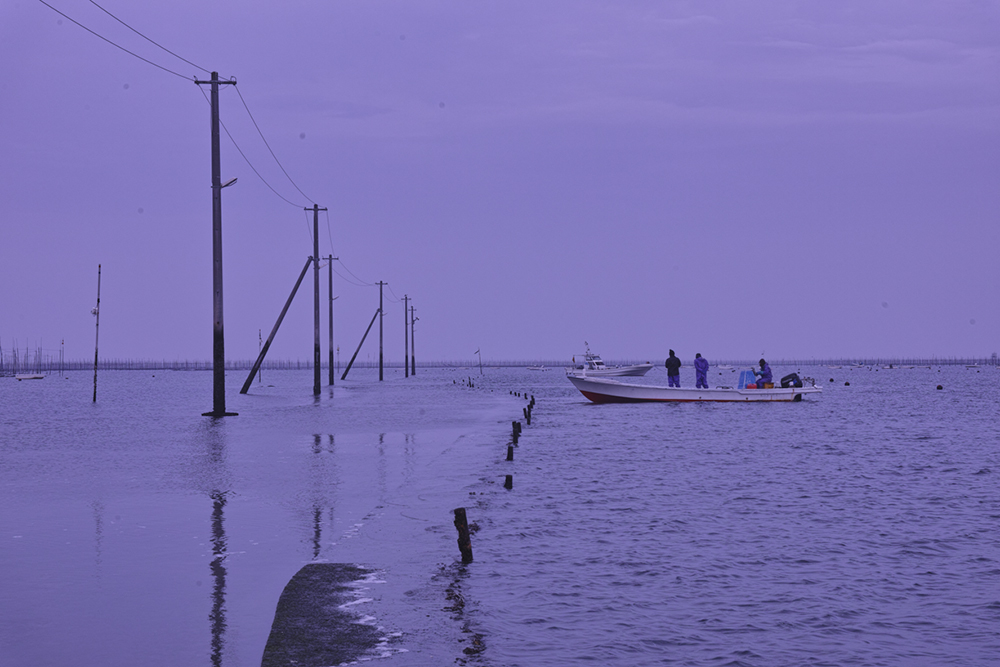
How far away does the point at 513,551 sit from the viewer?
1134 centimetres

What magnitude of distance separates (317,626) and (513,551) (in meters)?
4.14

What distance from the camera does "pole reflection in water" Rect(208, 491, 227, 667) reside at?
711 centimetres

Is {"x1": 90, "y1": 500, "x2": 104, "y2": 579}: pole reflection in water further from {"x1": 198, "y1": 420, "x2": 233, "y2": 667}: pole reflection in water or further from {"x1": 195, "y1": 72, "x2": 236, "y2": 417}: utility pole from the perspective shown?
{"x1": 195, "y1": 72, "x2": 236, "y2": 417}: utility pole

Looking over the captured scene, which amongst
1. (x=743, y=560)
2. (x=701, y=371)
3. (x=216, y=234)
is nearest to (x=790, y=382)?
(x=701, y=371)

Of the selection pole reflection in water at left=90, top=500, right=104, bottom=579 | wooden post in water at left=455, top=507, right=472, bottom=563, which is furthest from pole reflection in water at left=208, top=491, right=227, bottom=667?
wooden post in water at left=455, top=507, right=472, bottom=563

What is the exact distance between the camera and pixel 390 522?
12656mm

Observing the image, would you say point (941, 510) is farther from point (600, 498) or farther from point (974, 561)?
point (600, 498)

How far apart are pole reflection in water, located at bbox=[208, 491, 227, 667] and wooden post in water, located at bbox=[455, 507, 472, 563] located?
8.34ft

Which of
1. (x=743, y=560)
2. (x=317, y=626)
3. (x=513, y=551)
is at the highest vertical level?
(x=317, y=626)

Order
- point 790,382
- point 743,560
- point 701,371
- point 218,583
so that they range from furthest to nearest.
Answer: point 790,382
point 701,371
point 743,560
point 218,583

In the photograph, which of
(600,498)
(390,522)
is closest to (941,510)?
(600,498)

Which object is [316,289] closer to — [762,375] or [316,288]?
[316,288]

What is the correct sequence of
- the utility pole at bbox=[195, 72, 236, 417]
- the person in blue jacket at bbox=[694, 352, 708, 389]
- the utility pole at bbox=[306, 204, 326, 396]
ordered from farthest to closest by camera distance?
the utility pole at bbox=[306, 204, 326, 396] → the person in blue jacket at bbox=[694, 352, 708, 389] → the utility pole at bbox=[195, 72, 236, 417]

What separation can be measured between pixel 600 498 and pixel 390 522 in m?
4.72
